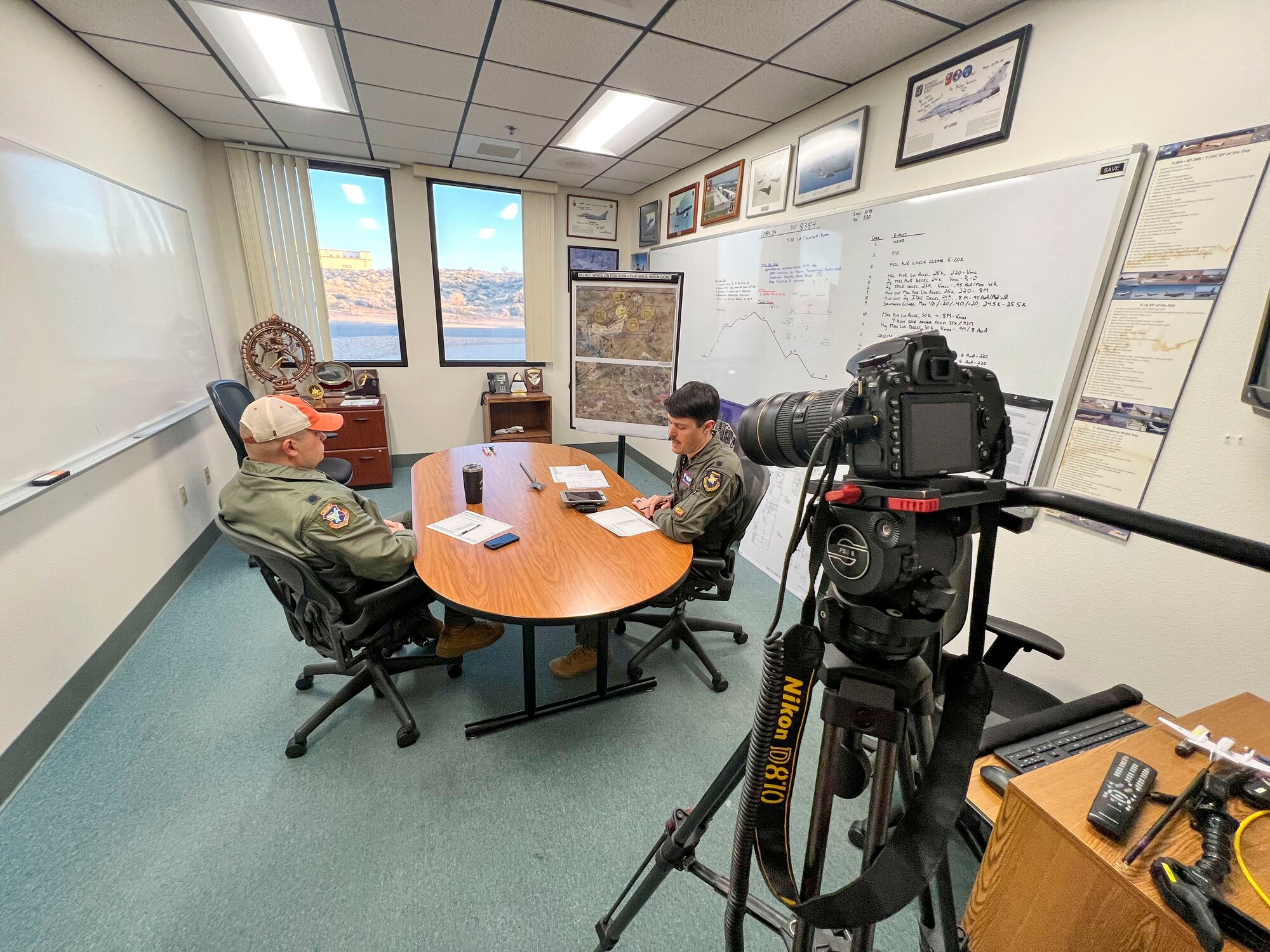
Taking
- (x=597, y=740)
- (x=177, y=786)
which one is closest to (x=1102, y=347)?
(x=597, y=740)

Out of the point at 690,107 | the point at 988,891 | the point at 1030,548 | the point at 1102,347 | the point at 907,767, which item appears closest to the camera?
the point at 907,767

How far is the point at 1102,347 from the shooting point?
149cm

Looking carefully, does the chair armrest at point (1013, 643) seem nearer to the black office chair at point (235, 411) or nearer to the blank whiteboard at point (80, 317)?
the black office chair at point (235, 411)

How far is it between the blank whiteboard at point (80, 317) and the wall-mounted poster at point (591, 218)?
2.87 meters

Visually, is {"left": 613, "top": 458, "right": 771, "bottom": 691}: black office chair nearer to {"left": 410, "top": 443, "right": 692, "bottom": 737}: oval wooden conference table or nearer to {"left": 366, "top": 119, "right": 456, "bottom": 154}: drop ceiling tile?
{"left": 410, "top": 443, "right": 692, "bottom": 737}: oval wooden conference table

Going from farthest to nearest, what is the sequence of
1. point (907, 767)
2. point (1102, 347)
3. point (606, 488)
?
point (606, 488) < point (1102, 347) < point (907, 767)

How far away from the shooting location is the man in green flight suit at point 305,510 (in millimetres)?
1458

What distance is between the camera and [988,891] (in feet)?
3.08

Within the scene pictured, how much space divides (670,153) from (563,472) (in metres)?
2.35

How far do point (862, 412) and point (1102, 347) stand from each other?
1513 mm

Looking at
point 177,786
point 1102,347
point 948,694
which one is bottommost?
point 177,786

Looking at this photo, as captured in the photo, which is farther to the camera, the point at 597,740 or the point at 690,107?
the point at 690,107

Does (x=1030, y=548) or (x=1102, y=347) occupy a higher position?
(x=1102, y=347)

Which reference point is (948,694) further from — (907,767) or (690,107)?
(690,107)
